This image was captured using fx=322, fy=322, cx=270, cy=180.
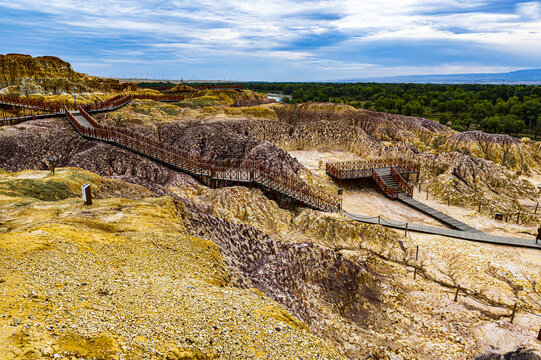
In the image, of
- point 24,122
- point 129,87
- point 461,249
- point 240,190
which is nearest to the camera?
point 461,249

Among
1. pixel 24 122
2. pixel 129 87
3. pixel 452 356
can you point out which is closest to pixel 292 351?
pixel 452 356

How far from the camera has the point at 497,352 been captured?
13.6 metres

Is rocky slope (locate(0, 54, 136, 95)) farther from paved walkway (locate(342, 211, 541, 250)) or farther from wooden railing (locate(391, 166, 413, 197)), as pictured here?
paved walkway (locate(342, 211, 541, 250))

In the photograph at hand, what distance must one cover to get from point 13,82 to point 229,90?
→ 47753 millimetres

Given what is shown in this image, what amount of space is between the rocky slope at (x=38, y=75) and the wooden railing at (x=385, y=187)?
6998cm

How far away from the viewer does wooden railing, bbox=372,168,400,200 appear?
34.0 metres

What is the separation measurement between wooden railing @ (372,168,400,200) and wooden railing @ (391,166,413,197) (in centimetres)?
95

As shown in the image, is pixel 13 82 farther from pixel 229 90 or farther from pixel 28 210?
pixel 28 210

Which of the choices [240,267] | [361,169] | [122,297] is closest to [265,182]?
[361,169]

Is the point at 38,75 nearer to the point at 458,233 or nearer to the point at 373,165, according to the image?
the point at 373,165

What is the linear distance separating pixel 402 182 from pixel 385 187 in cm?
255

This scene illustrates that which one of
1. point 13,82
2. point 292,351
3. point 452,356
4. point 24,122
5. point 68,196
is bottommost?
point 452,356

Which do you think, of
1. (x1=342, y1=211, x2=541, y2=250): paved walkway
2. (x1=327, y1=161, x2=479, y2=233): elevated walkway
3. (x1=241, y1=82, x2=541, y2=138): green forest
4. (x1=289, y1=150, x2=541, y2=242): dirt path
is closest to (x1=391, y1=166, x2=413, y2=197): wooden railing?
(x1=327, y1=161, x2=479, y2=233): elevated walkway

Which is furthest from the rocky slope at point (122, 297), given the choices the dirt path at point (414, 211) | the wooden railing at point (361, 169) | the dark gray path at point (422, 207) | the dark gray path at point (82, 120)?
the dark gray path at point (82, 120)
